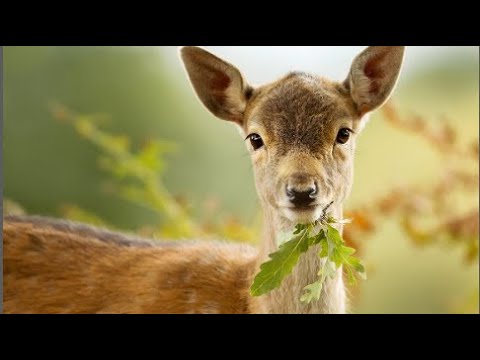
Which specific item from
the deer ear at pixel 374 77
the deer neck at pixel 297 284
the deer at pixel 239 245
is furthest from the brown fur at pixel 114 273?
the deer ear at pixel 374 77

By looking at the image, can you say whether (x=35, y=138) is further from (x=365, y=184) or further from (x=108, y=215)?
(x=365, y=184)

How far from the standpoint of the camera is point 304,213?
4.53 meters

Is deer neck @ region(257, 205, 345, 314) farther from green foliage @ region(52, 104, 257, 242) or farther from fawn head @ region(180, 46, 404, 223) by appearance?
green foliage @ region(52, 104, 257, 242)

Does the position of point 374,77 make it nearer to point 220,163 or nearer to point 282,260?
point 282,260

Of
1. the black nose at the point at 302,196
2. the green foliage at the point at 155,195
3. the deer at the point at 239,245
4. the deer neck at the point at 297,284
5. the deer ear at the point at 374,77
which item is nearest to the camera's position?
the black nose at the point at 302,196

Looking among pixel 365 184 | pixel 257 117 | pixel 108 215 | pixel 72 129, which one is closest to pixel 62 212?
pixel 108 215

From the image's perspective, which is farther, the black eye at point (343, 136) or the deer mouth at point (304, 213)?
the black eye at point (343, 136)

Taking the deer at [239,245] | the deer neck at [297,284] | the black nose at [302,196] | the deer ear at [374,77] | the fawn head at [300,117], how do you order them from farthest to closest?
the deer ear at [374,77] → the deer neck at [297,284] → the deer at [239,245] → the fawn head at [300,117] → the black nose at [302,196]

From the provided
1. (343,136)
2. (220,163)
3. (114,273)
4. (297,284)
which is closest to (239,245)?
(114,273)

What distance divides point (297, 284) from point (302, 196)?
2.00 feet

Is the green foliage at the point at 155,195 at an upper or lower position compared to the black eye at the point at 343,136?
upper

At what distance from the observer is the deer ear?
16.7 feet

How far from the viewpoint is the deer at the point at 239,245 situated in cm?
473

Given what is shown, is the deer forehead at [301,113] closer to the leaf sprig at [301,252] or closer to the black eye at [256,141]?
the black eye at [256,141]
